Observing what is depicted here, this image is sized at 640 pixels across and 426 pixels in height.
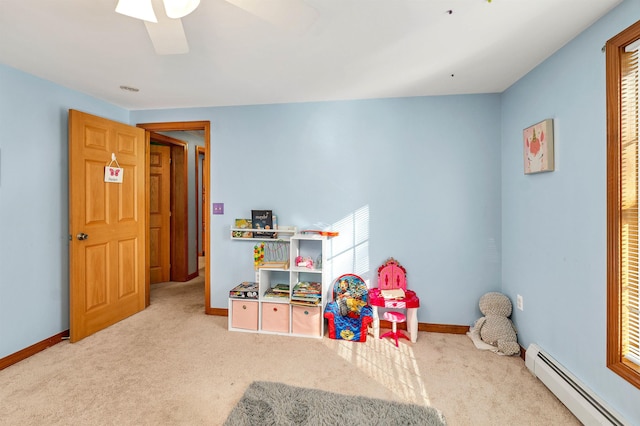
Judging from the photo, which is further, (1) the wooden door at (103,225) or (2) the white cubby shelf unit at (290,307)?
(2) the white cubby shelf unit at (290,307)

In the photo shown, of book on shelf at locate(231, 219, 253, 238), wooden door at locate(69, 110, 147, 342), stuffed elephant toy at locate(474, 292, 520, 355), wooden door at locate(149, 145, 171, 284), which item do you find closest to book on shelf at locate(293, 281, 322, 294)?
book on shelf at locate(231, 219, 253, 238)

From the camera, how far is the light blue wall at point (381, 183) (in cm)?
289

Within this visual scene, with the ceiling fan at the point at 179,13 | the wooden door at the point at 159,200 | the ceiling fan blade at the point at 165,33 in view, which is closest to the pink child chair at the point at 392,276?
the ceiling fan at the point at 179,13

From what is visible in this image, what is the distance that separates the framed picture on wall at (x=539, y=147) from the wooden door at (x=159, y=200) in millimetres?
4564

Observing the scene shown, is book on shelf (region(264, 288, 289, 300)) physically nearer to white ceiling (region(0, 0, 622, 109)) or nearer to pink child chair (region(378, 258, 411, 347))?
pink child chair (region(378, 258, 411, 347))

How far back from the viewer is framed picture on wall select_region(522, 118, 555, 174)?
2.11 metres

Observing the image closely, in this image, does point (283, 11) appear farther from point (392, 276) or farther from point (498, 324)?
→ point (498, 324)

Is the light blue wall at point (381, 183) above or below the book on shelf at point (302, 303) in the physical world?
above

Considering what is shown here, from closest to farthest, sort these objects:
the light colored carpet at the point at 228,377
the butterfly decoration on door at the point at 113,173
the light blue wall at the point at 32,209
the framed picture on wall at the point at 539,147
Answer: the light colored carpet at the point at 228,377, the framed picture on wall at the point at 539,147, the light blue wall at the point at 32,209, the butterfly decoration on door at the point at 113,173

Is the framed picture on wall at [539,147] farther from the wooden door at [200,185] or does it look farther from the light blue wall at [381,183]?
the wooden door at [200,185]

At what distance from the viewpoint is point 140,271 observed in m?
3.43

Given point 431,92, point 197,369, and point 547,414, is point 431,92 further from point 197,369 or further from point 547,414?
point 197,369

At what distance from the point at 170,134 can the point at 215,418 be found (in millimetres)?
3963

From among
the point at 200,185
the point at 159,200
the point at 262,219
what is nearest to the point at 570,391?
the point at 262,219
